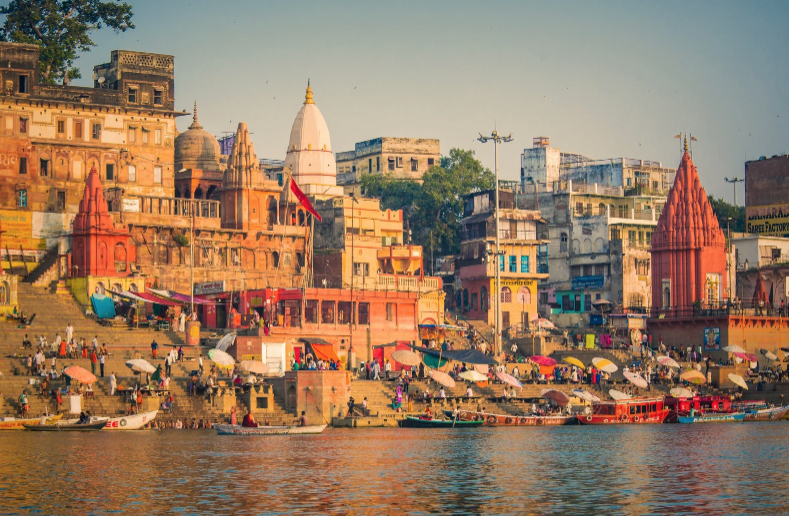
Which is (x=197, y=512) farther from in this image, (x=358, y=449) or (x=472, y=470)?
(x=358, y=449)

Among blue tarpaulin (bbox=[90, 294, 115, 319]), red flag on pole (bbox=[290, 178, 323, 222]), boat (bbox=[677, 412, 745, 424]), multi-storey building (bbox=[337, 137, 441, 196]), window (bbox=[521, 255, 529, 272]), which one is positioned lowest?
boat (bbox=[677, 412, 745, 424])

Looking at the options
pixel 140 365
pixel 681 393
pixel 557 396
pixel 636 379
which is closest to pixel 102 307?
pixel 140 365

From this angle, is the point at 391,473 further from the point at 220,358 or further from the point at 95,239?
the point at 95,239

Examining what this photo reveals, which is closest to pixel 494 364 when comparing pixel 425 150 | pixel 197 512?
pixel 197 512

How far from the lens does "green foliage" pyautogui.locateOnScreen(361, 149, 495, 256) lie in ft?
281

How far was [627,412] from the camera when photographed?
178 feet

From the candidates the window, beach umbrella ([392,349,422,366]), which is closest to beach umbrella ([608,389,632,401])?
beach umbrella ([392,349,422,366])

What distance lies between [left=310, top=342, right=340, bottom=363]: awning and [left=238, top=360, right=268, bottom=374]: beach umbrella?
25.5 ft

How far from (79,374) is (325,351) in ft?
50.1

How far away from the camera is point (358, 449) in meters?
39.7

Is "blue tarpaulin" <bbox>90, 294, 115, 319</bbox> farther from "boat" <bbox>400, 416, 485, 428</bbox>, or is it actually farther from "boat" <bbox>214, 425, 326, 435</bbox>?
"boat" <bbox>400, 416, 485, 428</bbox>

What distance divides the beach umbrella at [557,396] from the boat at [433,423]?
3.88m

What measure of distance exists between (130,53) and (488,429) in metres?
30.5

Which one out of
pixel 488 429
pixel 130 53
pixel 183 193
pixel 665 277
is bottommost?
pixel 488 429
